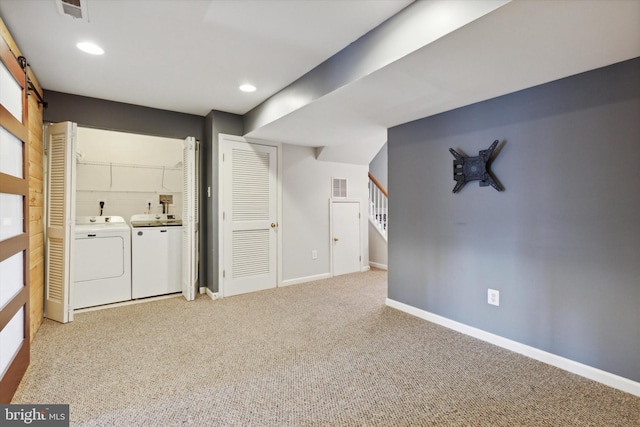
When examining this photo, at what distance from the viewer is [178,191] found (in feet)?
16.7

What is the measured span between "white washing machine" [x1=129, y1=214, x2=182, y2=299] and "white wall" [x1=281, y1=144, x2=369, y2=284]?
55.0 inches

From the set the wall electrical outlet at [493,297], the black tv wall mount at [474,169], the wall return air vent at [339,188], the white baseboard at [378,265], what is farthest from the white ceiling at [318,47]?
the white baseboard at [378,265]

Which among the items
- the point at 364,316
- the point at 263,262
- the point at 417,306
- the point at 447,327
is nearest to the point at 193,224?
the point at 263,262

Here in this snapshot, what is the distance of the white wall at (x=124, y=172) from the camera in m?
4.44

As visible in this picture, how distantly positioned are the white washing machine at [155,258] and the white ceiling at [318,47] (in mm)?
1642

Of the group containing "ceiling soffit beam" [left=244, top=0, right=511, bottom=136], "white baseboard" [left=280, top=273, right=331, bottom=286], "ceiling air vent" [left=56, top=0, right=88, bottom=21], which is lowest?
"white baseboard" [left=280, top=273, right=331, bottom=286]

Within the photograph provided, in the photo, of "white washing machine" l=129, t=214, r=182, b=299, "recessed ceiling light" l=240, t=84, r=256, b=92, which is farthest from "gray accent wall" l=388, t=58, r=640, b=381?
"white washing machine" l=129, t=214, r=182, b=299

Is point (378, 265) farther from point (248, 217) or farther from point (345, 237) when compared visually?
point (248, 217)

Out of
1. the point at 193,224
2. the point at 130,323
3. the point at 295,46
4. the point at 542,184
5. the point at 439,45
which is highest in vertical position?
the point at 295,46

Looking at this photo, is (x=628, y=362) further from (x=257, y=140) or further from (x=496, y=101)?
(x=257, y=140)

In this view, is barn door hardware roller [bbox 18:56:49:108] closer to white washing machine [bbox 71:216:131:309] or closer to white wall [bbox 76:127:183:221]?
white washing machine [bbox 71:216:131:309]

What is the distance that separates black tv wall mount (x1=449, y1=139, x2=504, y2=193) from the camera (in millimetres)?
2510

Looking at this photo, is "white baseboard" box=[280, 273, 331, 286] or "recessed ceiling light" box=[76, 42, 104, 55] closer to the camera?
"recessed ceiling light" box=[76, 42, 104, 55]

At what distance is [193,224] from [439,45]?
319 cm
